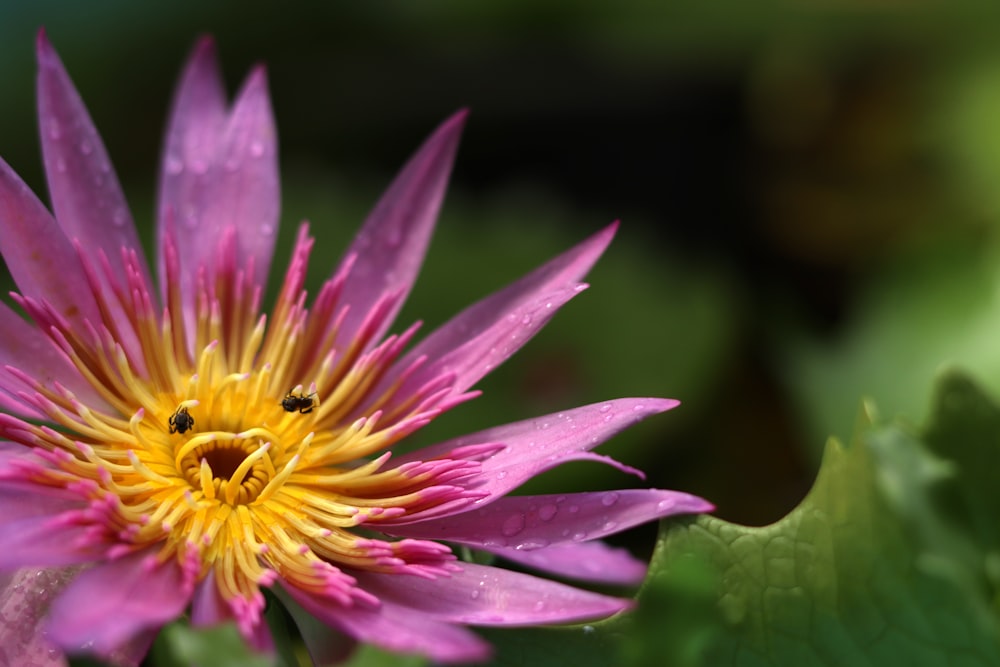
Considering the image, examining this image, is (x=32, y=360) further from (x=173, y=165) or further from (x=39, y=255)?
(x=173, y=165)

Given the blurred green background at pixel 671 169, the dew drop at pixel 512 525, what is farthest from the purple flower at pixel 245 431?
Result: the blurred green background at pixel 671 169

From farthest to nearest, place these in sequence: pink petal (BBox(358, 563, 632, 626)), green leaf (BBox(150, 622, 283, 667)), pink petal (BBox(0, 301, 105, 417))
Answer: pink petal (BBox(0, 301, 105, 417)) < pink petal (BBox(358, 563, 632, 626)) < green leaf (BBox(150, 622, 283, 667))

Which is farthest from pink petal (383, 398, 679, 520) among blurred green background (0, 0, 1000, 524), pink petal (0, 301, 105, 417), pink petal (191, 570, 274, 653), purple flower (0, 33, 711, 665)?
blurred green background (0, 0, 1000, 524)

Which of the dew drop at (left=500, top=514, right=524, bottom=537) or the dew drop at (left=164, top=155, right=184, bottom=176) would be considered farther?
the dew drop at (left=164, top=155, right=184, bottom=176)

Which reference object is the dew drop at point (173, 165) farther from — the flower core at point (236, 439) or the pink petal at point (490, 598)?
the pink petal at point (490, 598)

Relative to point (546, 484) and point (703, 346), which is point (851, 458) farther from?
point (703, 346)

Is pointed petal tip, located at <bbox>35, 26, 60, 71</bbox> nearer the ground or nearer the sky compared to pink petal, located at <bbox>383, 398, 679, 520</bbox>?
nearer the sky

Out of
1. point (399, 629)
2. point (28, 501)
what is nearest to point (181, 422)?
point (28, 501)

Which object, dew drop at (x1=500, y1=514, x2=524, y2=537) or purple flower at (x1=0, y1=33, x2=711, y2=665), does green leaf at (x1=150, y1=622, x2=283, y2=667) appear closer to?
purple flower at (x1=0, y1=33, x2=711, y2=665)
